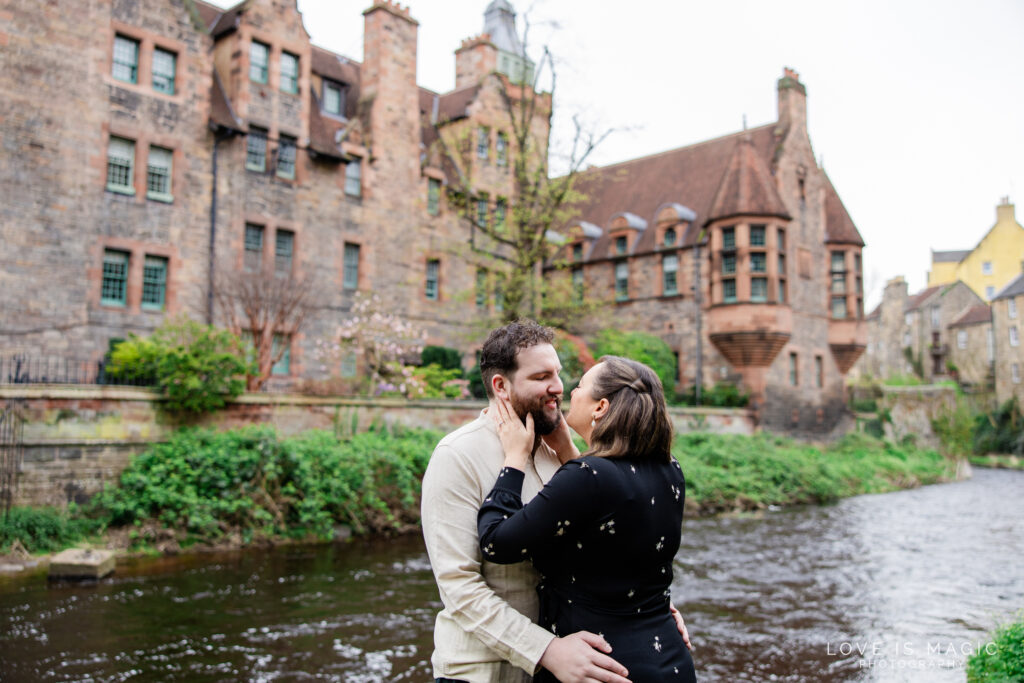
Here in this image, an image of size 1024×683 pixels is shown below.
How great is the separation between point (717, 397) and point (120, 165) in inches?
868

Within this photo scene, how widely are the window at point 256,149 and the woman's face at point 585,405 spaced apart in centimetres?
2091

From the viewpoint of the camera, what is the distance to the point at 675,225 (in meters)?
32.3

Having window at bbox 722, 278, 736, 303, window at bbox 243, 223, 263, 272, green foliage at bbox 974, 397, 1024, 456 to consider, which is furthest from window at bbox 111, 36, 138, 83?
green foliage at bbox 974, 397, 1024, 456

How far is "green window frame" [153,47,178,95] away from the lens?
2008 cm

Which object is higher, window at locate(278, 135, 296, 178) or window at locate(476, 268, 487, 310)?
window at locate(278, 135, 296, 178)

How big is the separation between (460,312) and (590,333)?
855cm

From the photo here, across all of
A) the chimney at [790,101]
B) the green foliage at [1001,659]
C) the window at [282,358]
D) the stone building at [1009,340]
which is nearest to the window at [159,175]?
the window at [282,358]

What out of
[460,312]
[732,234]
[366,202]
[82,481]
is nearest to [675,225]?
[732,234]

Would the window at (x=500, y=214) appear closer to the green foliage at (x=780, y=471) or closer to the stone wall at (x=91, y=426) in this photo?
the green foliage at (x=780, y=471)

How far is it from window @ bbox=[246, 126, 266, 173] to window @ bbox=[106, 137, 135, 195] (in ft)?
10.6

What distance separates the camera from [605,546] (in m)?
2.76

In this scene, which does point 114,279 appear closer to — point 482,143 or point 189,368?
point 189,368

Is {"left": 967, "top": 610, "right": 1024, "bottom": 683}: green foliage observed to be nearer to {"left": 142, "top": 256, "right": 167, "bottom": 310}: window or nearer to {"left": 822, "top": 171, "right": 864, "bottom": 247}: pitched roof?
{"left": 142, "top": 256, "right": 167, "bottom": 310}: window

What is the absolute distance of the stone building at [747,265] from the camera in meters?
30.3
